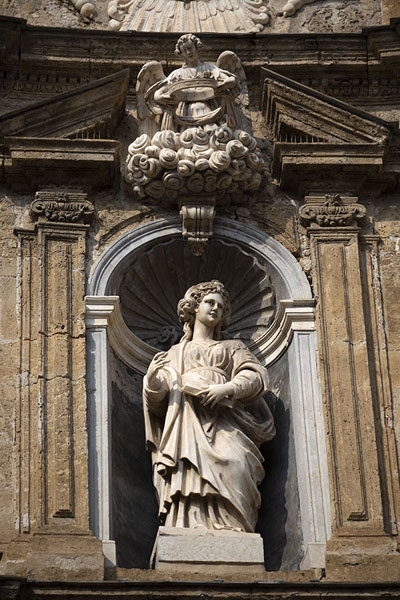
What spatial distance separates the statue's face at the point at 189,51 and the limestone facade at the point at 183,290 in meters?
0.48

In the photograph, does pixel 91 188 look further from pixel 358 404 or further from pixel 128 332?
pixel 358 404

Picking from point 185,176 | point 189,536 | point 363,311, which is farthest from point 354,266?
point 189,536

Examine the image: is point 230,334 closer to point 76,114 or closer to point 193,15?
point 76,114

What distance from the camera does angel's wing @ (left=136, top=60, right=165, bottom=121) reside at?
15500mm

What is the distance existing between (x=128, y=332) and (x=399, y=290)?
6.53 feet

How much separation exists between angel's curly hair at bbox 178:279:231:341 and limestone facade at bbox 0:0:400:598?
16.3 inches

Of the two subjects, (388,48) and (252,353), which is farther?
(388,48)

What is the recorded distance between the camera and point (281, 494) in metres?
14.5

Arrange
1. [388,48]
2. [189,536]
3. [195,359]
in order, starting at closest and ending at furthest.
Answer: [189,536] → [195,359] → [388,48]

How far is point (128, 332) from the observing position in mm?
15016

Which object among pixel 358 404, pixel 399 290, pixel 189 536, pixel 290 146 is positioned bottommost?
pixel 189 536

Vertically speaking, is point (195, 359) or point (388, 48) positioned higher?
point (388, 48)

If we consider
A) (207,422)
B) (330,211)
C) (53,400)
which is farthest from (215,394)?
(330,211)

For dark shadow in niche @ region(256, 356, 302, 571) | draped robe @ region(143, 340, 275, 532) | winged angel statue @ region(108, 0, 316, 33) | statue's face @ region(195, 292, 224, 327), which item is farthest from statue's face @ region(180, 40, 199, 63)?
dark shadow in niche @ region(256, 356, 302, 571)
